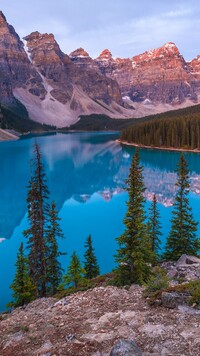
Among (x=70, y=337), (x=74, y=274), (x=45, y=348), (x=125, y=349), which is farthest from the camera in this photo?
(x=74, y=274)

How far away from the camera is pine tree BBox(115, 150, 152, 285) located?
19500 millimetres

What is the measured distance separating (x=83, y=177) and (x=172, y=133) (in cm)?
6327

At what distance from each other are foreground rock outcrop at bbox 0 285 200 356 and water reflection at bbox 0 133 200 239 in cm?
3020

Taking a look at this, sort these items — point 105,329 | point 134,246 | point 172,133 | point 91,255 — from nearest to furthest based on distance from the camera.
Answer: point 105,329
point 134,246
point 91,255
point 172,133

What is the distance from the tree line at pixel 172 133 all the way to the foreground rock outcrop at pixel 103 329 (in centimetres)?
12181

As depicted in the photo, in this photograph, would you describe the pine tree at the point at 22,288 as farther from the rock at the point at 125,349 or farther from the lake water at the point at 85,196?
the rock at the point at 125,349

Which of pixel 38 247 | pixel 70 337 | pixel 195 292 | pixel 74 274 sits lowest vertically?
pixel 74 274

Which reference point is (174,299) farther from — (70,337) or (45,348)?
(45,348)

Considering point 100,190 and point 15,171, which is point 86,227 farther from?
point 15,171

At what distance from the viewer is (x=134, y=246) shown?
20.2m

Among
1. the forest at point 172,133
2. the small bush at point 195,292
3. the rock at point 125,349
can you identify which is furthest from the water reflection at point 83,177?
the rock at point 125,349

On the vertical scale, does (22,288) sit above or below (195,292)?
below

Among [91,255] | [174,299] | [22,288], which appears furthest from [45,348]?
[91,255]

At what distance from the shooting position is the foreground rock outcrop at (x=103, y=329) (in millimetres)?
10727
